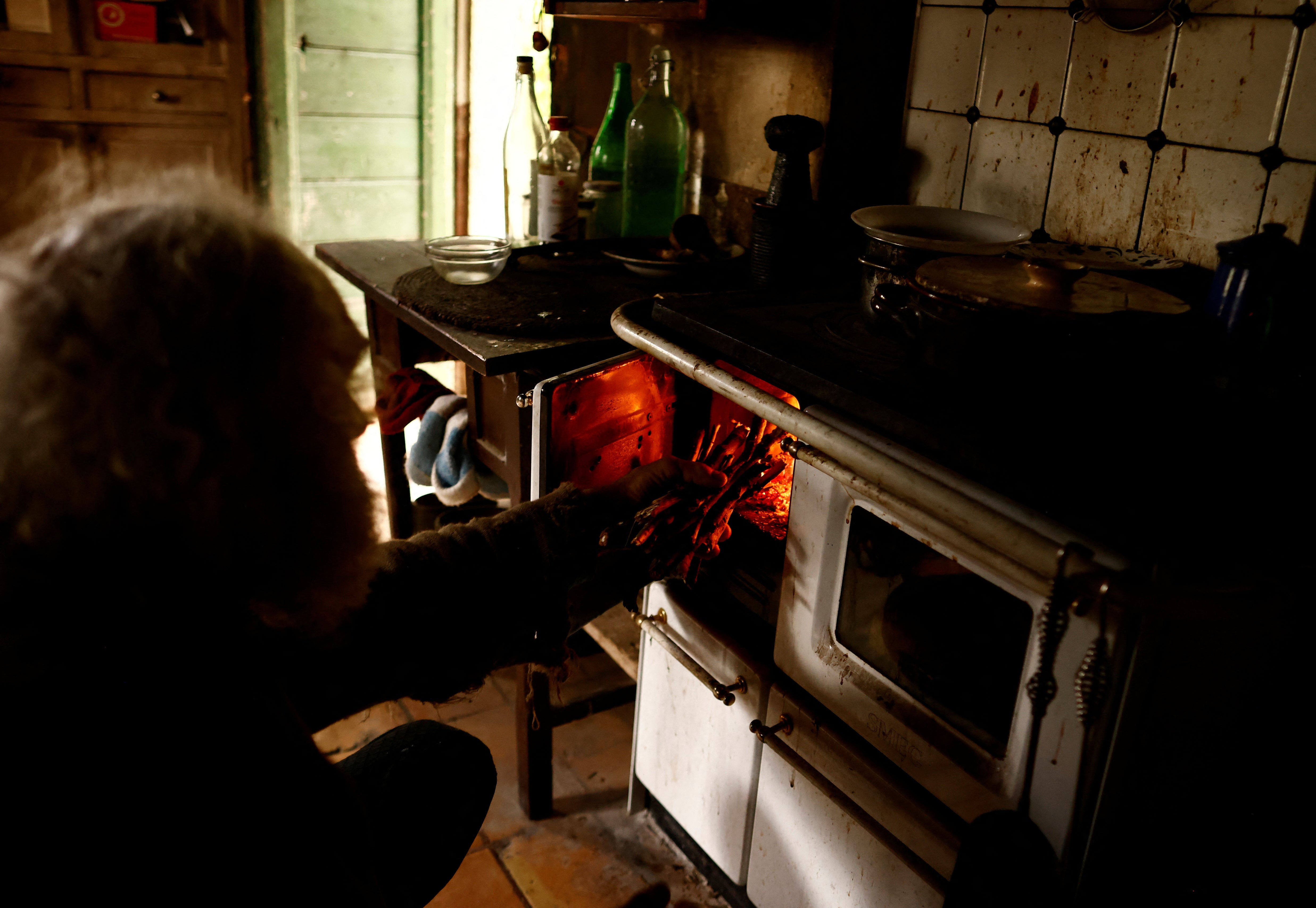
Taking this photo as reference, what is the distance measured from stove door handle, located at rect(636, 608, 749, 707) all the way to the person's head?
0.68 metres

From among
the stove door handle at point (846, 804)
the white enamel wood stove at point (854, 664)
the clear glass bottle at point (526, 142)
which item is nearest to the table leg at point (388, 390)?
the clear glass bottle at point (526, 142)

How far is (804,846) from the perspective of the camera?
4.23ft

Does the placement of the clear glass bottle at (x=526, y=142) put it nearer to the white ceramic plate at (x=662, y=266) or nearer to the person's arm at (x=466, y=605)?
the white ceramic plate at (x=662, y=266)

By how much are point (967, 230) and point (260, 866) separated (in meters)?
1.19

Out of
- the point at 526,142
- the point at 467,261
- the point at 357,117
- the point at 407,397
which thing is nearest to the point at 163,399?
the point at 467,261

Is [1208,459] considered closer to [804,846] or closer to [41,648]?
[804,846]

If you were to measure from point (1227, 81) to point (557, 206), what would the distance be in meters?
1.19

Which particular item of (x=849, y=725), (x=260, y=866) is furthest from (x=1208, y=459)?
(x=260, y=866)

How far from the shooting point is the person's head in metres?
0.67

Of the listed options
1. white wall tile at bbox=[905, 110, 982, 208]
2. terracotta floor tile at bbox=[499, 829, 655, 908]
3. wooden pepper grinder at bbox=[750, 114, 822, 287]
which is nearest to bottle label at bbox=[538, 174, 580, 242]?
wooden pepper grinder at bbox=[750, 114, 822, 287]

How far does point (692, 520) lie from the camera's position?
133 cm

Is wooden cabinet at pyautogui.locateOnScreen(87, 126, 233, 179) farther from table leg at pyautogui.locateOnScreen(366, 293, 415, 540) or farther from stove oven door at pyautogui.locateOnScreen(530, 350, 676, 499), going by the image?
stove oven door at pyautogui.locateOnScreen(530, 350, 676, 499)

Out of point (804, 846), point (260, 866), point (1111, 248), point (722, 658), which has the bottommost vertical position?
point (804, 846)

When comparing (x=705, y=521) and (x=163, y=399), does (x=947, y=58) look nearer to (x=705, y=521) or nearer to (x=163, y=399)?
(x=705, y=521)
